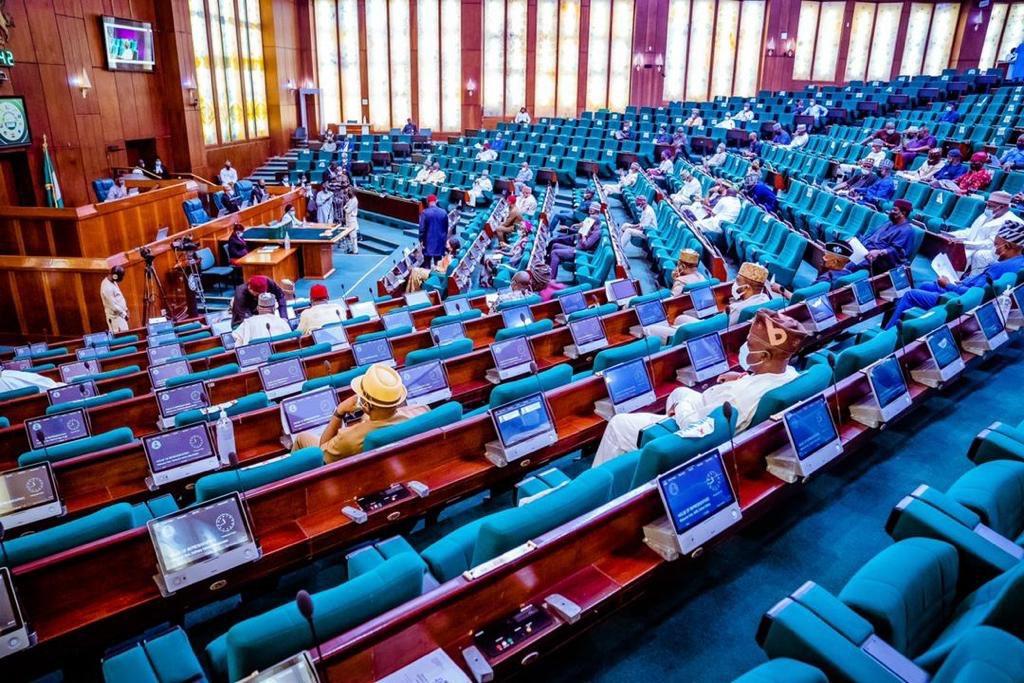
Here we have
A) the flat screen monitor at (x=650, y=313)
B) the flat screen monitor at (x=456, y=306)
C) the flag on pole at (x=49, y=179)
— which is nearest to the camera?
the flat screen monitor at (x=650, y=313)

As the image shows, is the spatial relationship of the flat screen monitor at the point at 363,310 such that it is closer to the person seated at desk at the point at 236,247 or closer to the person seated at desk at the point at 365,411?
the person seated at desk at the point at 365,411

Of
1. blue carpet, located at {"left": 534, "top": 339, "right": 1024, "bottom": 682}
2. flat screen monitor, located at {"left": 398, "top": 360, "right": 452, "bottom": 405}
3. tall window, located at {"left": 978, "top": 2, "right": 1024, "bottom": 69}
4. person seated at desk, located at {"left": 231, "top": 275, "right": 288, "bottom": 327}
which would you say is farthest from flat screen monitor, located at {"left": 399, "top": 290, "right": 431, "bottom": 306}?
tall window, located at {"left": 978, "top": 2, "right": 1024, "bottom": 69}

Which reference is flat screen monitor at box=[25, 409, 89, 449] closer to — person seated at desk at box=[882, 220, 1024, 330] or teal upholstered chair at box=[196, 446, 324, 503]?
teal upholstered chair at box=[196, 446, 324, 503]

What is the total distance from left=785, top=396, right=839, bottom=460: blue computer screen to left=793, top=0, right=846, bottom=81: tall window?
19.9 m

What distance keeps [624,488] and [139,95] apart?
540 inches

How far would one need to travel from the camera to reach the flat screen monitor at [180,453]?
306 cm

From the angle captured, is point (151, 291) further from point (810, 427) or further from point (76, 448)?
point (810, 427)

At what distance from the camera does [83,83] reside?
11266 millimetres

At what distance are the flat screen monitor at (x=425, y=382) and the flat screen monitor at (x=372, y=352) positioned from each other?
2.50ft

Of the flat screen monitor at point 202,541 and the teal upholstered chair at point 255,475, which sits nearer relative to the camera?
the flat screen monitor at point 202,541

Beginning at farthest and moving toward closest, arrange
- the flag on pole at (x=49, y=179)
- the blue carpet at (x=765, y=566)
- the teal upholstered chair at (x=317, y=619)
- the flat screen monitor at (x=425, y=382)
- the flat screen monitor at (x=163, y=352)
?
1. the flag on pole at (x=49, y=179)
2. the flat screen monitor at (x=163, y=352)
3. the flat screen monitor at (x=425, y=382)
4. the blue carpet at (x=765, y=566)
5. the teal upholstered chair at (x=317, y=619)

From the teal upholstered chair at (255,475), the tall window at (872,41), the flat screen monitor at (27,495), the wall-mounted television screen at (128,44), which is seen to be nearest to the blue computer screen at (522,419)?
the teal upholstered chair at (255,475)

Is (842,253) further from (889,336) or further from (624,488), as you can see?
(624,488)

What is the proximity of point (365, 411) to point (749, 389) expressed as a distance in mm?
1620
